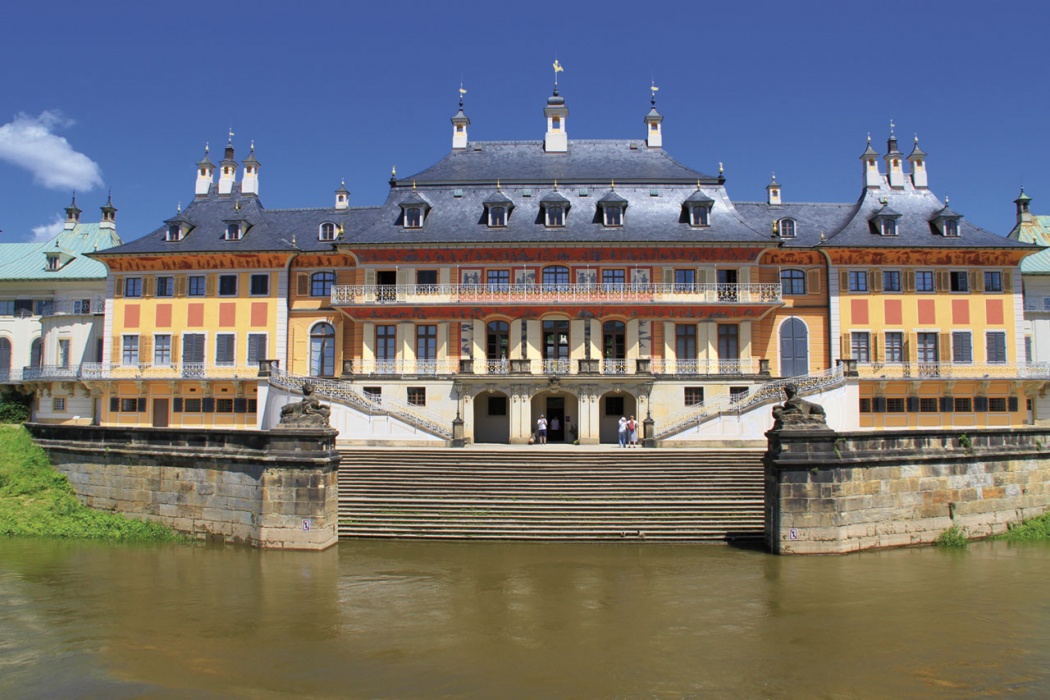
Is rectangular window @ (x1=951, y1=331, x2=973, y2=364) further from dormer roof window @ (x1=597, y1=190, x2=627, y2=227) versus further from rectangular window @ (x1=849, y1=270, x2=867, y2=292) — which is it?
dormer roof window @ (x1=597, y1=190, x2=627, y2=227)

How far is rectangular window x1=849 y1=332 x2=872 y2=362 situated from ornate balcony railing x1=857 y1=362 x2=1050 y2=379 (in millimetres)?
643

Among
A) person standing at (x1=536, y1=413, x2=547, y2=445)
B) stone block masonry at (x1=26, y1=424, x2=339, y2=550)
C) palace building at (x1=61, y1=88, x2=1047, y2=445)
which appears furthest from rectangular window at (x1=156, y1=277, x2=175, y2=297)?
person standing at (x1=536, y1=413, x2=547, y2=445)

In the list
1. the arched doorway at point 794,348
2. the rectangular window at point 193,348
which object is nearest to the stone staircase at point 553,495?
the arched doorway at point 794,348

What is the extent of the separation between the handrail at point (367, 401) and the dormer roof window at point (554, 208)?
1071 centimetres

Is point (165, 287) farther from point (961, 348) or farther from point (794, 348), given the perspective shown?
point (961, 348)

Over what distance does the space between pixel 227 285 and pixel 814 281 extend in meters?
28.7

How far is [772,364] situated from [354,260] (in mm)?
20654

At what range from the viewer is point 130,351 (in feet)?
133

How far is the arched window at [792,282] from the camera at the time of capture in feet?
129

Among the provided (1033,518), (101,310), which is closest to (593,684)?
(1033,518)

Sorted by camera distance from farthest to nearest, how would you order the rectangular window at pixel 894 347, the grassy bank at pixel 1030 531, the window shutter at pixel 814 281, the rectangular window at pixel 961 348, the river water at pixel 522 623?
the window shutter at pixel 814 281 < the rectangular window at pixel 894 347 < the rectangular window at pixel 961 348 < the grassy bank at pixel 1030 531 < the river water at pixel 522 623

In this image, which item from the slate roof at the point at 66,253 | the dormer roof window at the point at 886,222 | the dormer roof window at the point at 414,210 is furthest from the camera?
the slate roof at the point at 66,253

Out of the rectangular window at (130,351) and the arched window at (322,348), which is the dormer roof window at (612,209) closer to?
the arched window at (322,348)

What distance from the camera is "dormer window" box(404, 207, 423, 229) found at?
128ft
